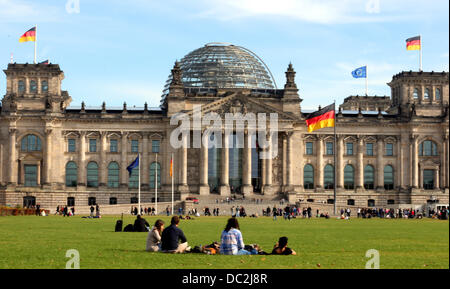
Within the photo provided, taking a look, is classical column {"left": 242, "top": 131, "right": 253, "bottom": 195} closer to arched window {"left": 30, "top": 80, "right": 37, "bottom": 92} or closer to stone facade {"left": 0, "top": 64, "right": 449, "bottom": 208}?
stone facade {"left": 0, "top": 64, "right": 449, "bottom": 208}

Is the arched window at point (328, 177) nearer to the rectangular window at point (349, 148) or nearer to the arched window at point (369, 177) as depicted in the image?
the rectangular window at point (349, 148)

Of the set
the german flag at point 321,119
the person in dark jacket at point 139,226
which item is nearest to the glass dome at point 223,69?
the german flag at point 321,119

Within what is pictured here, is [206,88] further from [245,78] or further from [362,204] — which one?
[362,204]

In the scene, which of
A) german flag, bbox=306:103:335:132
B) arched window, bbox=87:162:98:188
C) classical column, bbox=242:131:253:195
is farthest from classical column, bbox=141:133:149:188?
german flag, bbox=306:103:335:132

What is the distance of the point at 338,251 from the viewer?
3228 cm

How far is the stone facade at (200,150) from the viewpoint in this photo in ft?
392

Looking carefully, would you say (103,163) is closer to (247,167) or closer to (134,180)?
(134,180)

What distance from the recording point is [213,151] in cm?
12169

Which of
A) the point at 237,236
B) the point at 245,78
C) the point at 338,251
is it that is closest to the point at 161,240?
the point at 237,236

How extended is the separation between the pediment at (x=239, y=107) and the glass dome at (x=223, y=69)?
51.1ft

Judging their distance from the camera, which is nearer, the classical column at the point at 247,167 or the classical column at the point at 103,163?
the classical column at the point at 247,167

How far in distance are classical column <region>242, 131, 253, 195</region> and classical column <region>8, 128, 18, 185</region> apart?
34289 mm
